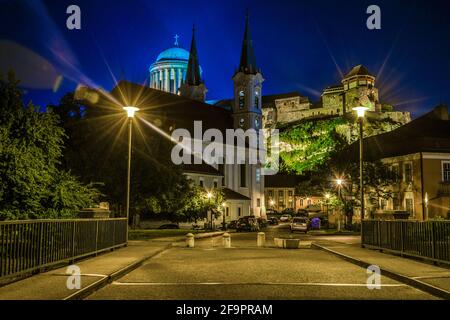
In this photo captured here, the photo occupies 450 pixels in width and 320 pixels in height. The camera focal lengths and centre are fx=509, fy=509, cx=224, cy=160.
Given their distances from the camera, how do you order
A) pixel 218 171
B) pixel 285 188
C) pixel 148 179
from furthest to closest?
1. pixel 285 188
2. pixel 218 171
3. pixel 148 179

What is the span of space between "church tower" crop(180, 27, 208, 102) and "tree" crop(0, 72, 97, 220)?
84.8 m

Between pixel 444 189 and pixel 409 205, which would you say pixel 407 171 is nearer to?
pixel 409 205

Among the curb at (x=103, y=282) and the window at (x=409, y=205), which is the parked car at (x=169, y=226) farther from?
the curb at (x=103, y=282)

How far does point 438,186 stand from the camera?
1679 inches

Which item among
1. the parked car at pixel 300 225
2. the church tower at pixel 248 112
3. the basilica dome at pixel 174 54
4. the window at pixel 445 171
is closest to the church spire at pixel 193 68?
the church tower at pixel 248 112

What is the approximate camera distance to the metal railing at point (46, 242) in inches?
419

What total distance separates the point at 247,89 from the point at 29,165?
75040 millimetres

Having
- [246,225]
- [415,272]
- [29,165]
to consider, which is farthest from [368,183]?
[29,165]

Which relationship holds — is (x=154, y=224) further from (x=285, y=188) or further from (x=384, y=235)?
(x=285, y=188)

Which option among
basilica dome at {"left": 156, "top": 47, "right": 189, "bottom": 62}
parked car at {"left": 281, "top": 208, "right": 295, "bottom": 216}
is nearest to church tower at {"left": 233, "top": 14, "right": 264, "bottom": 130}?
parked car at {"left": 281, "top": 208, "right": 295, "bottom": 216}

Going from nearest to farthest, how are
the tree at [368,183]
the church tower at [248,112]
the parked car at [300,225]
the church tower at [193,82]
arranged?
the parked car at [300,225] → the tree at [368,183] → the church tower at [248,112] → the church tower at [193,82]

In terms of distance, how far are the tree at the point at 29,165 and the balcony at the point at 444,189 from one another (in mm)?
32606
